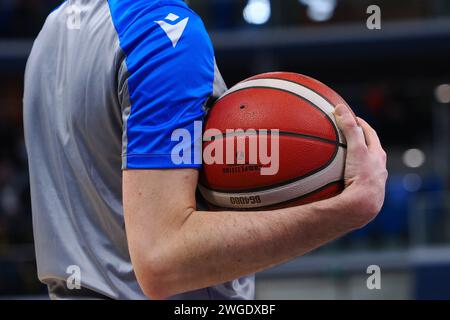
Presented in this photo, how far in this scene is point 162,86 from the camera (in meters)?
1.29

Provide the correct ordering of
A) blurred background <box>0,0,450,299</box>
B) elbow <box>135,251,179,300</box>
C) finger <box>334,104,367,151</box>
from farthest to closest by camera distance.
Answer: blurred background <box>0,0,450,299</box> < finger <box>334,104,367,151</box> < elbow <box>135,251,179,300</box>

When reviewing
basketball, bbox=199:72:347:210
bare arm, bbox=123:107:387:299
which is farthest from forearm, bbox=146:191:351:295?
basketball, bbox=199:72:347:210

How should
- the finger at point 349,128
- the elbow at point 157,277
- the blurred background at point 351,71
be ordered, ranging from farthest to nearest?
the blurred background at point 351,71 < the finger at point 349,128 < the elbow at point 157,277

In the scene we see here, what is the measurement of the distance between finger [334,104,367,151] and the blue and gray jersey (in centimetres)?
23

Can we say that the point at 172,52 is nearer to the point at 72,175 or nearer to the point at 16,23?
the point at 72,175

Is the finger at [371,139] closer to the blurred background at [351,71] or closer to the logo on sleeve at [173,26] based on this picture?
the logo on sleeve at [173,26]

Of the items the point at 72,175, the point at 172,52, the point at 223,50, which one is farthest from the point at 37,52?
the point at 223,50

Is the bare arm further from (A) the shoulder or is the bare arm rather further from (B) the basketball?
(A) the shoulder

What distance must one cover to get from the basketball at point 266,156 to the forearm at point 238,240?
11 centimetres

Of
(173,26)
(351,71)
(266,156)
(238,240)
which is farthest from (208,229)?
(351,71)

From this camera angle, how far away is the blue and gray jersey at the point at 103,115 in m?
1.30

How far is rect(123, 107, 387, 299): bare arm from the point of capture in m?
1.25

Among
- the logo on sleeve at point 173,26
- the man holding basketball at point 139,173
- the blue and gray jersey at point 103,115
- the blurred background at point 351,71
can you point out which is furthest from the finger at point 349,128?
the blurred background at point 351,71
